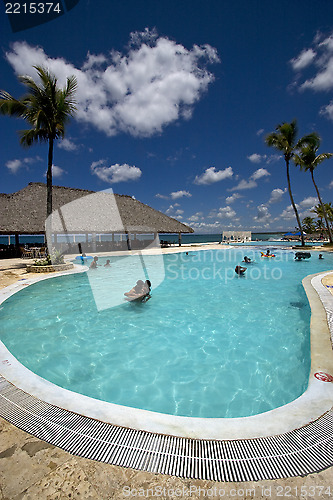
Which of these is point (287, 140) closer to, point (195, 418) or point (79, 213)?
point (79, 213)

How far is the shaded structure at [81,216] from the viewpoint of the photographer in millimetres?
19438

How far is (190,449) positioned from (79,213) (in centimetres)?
2370

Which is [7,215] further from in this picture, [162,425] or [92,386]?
[162,425]

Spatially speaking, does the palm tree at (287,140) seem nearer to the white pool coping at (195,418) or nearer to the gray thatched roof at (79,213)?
the gray thatched roof at (79,213)

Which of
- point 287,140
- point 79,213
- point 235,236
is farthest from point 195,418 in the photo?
point 235,236

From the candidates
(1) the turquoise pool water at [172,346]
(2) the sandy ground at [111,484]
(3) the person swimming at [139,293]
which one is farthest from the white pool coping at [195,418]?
(3) the person swimming at [139,293]

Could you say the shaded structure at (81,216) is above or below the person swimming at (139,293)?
above

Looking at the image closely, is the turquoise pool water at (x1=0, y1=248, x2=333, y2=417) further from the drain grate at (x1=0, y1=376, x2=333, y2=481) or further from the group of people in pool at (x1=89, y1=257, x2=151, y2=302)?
the drain grate at (x1=0, y1=376, x2=333, y2=481)

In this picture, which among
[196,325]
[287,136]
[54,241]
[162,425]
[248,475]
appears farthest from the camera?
[287,136]

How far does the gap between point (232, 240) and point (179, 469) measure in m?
51.8

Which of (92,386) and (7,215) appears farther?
(7,215)

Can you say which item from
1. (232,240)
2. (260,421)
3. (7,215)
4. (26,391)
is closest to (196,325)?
(260,421)

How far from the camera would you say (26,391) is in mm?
2748

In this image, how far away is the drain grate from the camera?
1759 mm
